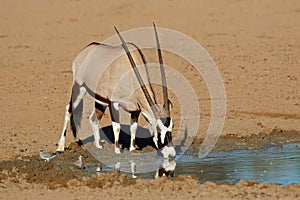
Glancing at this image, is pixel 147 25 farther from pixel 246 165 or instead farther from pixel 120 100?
pixel 246 165

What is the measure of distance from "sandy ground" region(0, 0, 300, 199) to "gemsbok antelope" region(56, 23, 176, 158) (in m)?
0.69

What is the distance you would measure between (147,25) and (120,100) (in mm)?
14259

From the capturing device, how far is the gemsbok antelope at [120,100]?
9057 mm

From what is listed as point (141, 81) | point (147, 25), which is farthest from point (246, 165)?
point (147, 25)

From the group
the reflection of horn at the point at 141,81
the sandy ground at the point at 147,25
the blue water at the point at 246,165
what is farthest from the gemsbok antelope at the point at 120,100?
the sandy ground at the point at 147,25

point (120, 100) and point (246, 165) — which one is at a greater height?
point (120, 100)

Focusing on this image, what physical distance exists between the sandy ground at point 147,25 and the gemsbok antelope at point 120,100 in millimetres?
694

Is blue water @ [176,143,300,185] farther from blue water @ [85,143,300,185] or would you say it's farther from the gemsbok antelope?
the gemsbok antelope

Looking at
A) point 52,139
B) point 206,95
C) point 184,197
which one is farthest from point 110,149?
point 206,95

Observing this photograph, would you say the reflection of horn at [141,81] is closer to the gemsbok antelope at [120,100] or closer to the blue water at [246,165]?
the gemsbok antelope at [120,100]

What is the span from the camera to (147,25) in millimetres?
24047

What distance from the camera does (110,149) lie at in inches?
407

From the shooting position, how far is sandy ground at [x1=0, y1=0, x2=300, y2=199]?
7992 mm

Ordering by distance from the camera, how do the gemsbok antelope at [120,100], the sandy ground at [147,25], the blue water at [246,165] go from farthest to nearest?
the gemsbok antelope at [120,100], the blue water at [246,165], the sandy ground at [147,25]
